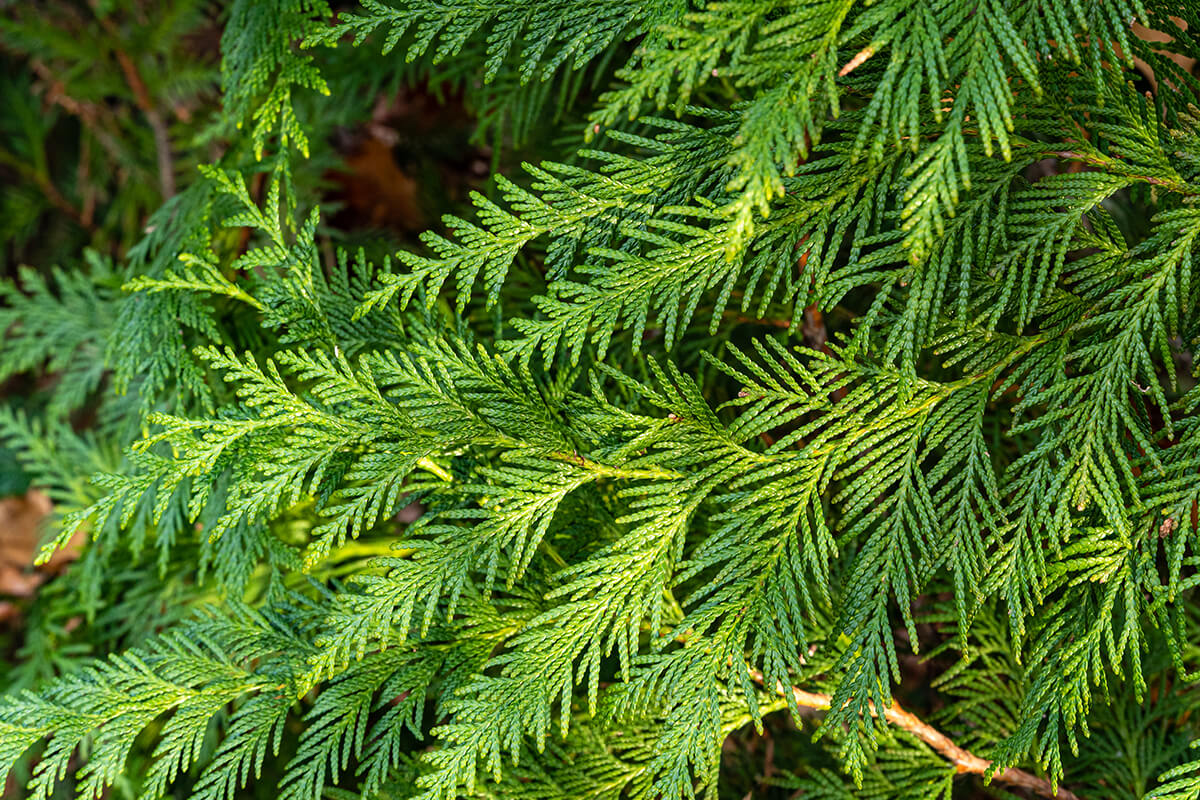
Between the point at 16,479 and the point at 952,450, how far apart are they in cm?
225

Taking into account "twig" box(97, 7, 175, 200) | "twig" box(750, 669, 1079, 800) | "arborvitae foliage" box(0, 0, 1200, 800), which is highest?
"twig" box(97, 7, 175, 200)

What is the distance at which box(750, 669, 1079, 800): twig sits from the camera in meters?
1.08

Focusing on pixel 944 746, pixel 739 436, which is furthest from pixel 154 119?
pixel 944 746

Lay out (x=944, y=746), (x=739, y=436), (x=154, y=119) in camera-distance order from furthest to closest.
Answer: (x=154, y=119), (x=944, y=746), (x=739, y=436)

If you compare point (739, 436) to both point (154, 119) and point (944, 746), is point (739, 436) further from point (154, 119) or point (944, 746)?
point (154, 119)

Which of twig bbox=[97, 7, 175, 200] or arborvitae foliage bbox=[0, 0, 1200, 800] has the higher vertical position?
twig bbox=[97, 7, 175, 200]

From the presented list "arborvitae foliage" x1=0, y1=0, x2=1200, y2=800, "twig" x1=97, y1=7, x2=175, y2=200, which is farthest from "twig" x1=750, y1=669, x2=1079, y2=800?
"twig" x1=97, y1=7, x2=175, y2=200

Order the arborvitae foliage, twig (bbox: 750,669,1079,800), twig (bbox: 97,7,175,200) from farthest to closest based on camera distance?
twig (bbox: 97,7,175,200)
twig (bbox: 750,669,1079,800)
the arborvitae foliage

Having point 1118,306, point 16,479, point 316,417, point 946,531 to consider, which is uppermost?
point 16,479

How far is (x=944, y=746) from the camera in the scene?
1.10m

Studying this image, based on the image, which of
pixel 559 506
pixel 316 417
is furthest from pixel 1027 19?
pixel 316 417

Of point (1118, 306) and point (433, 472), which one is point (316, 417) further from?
point (1118, 306)

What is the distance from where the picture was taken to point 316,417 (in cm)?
97

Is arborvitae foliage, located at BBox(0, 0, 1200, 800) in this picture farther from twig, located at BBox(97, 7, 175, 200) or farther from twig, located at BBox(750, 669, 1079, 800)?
twig, located at BBox(97, 7, 175, 200)
